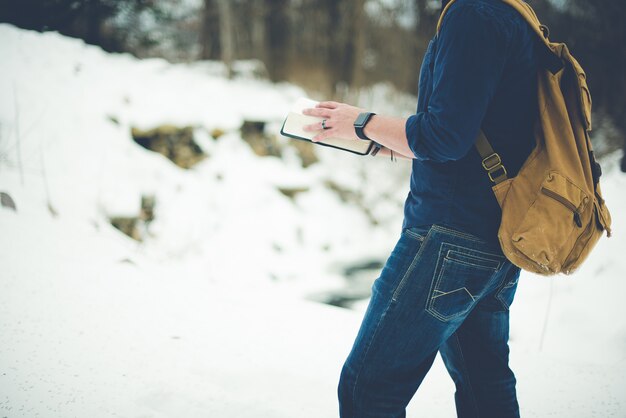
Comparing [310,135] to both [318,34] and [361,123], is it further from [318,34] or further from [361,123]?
[318,34]

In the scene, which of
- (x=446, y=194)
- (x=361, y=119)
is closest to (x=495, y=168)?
(x=446, y=194)

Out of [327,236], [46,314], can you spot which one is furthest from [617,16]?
[46,314]

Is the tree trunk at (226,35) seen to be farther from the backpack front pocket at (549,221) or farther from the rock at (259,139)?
the backpack front pocket at (549,221)

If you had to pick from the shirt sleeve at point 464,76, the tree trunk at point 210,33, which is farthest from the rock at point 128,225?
the tree trunk at point 210,33

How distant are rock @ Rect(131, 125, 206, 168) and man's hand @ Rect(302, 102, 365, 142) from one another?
16.2 feet

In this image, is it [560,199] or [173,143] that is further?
[173,143]

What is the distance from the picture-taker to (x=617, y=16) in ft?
19.5

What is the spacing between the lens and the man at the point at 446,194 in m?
0.86

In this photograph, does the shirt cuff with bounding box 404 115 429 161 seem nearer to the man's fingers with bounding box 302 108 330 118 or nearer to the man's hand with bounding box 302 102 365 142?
the man's hand with bounding box 302 102 365 142

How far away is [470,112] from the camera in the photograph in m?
0.86

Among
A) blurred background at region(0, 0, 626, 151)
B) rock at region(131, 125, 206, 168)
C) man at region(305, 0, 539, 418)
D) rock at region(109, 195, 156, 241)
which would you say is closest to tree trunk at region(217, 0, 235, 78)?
blurred background at region(0, 0, 626, 151)

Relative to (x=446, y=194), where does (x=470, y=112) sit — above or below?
above

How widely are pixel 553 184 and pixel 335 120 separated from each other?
55cm

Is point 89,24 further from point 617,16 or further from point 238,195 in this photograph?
point 617,16
